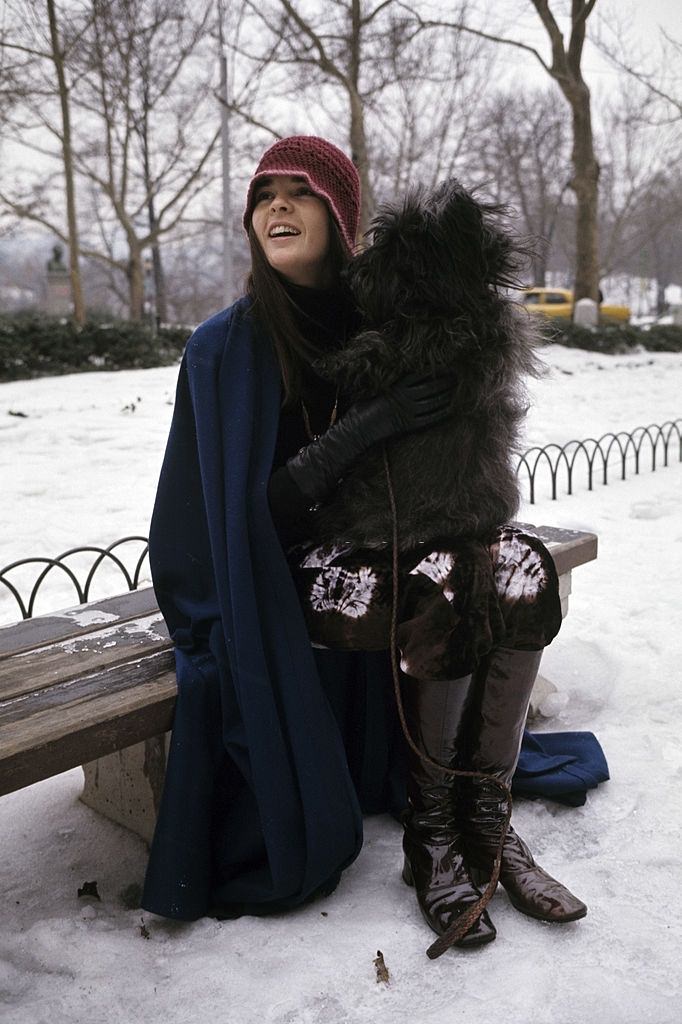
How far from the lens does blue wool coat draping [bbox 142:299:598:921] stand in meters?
1.95

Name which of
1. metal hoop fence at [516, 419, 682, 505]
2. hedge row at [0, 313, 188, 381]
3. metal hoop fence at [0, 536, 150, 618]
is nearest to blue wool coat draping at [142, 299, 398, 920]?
metal hoop fence at [0, 536, 150, 618]

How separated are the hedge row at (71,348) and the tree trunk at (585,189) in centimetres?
926

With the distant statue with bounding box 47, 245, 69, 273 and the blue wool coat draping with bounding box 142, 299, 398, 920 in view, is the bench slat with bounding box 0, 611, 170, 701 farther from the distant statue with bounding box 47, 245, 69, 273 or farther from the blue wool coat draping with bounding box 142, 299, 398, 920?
the distant statue with bounding box 47, 245, 69, 273

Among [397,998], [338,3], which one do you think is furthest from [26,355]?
[397,998]

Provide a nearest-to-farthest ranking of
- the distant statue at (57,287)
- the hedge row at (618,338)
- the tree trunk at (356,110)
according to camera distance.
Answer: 1. the tree trunk at (356,110)
2. the hedge row at (618,338)
3. the distant statue at (57,287)

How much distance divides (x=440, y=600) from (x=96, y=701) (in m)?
0.79

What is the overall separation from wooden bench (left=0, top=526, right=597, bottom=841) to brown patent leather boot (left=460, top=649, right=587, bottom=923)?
723 millimetres

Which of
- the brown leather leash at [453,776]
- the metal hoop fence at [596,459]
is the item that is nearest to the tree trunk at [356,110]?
the metal hoop fence at [596,459]

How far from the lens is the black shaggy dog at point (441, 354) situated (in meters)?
1.95

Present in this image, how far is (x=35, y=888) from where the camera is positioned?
217cm

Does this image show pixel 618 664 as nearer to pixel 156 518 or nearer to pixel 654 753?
pixel 654 753

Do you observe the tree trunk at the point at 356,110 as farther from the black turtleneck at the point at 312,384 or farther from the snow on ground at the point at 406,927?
the black turtleneck at the point at 312,384

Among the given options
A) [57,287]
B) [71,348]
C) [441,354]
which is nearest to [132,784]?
[441,354]

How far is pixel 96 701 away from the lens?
6.23 ft
